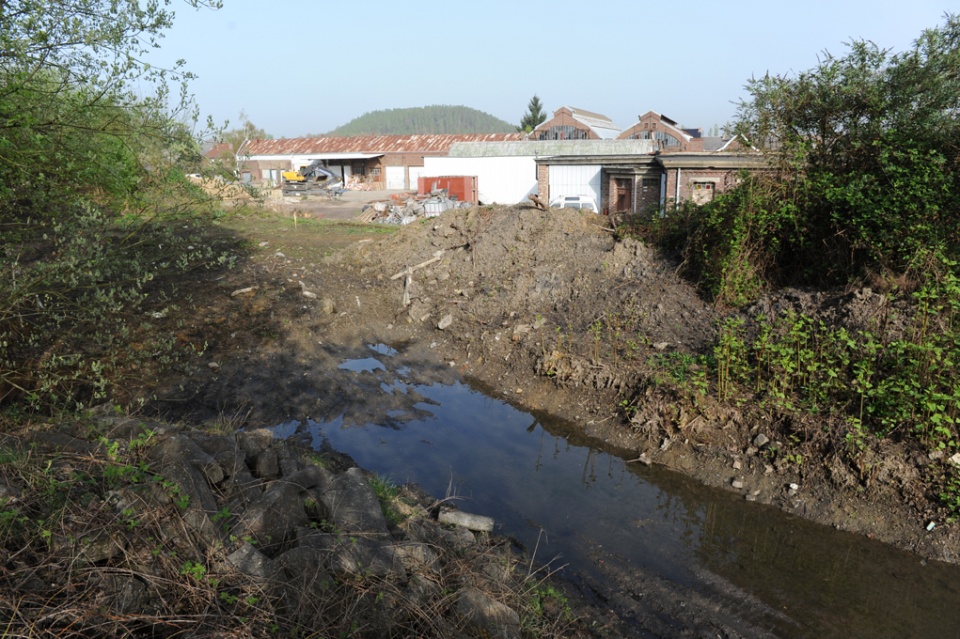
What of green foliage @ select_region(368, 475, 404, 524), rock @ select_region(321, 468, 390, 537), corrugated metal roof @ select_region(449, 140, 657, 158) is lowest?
green foliage @ select_region(368, 475, 404, 524)

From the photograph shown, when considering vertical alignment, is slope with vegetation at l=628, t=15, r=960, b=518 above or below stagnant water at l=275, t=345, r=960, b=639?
above

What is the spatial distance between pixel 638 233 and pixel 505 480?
800 centimetres

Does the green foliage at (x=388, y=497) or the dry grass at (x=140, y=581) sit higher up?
the dry grass at (x=140, y=581)

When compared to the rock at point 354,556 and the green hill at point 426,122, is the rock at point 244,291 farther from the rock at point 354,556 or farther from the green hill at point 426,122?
the green hill at point 426,122

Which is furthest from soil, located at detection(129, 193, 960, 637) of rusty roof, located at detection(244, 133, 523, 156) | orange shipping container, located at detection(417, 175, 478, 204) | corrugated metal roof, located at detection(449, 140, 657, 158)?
rusty roof, located at detection(244, 133, 523, 156)

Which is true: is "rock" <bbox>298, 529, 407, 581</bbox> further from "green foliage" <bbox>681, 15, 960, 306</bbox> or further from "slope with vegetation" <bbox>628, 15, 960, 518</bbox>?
"green foliage" <bbox>681, 15, 960, 306</bbox>

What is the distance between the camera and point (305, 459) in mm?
7219

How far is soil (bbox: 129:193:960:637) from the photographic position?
6988 mm

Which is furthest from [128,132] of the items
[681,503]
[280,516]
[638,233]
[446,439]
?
[638,233]

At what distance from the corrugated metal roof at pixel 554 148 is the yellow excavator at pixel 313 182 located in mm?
9461

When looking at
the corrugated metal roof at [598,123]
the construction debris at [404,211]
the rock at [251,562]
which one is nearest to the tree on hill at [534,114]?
the corrugated metal roof at [598,123]

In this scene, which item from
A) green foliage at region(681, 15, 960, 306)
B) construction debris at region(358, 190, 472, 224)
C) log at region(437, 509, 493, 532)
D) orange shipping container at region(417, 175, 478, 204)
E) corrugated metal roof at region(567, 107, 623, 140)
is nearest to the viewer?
log at region(437, 509, 493, 532)

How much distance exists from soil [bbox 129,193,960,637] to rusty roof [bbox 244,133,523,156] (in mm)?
31747

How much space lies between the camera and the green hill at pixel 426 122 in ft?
525
